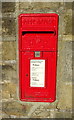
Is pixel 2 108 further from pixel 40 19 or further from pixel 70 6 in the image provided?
pixel 70 6

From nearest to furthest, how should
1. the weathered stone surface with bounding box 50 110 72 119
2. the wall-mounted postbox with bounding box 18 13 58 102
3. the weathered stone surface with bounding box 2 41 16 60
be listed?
1. the wall-mounted postbox with bounding box 18 13 58 102
2. the weathered stone surface with bounding box 2 41 16 60
3. the weathered stone surface with bounding box 50 110 72 119

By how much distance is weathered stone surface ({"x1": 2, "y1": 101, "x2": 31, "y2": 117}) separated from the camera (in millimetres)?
1559

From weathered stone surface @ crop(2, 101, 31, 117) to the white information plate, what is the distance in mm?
294

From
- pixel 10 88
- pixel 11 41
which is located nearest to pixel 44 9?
pixel 11 41

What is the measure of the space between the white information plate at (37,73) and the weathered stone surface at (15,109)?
29cm

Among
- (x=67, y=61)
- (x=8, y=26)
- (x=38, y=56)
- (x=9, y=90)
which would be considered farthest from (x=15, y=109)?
(x=8, y=26)

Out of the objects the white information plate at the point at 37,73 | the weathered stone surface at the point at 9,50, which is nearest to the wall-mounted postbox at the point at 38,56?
the white information plate at the point at 37,73

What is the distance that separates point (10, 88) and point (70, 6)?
0.98 metres

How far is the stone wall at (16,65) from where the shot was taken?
1351mm

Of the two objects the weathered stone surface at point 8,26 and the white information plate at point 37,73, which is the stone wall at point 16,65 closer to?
the weathered stone surface at point 8,26

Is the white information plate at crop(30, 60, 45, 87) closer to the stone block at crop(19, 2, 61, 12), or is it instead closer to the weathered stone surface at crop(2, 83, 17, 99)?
the weathered stone surface at crop(2, 83, 17, 99)

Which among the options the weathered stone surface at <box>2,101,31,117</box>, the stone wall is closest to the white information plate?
the stone wall

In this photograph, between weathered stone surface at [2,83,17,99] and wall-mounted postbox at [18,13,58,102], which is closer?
wall-mounted postbox at [18,13,58,102]

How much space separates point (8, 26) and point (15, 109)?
2.80 feet
